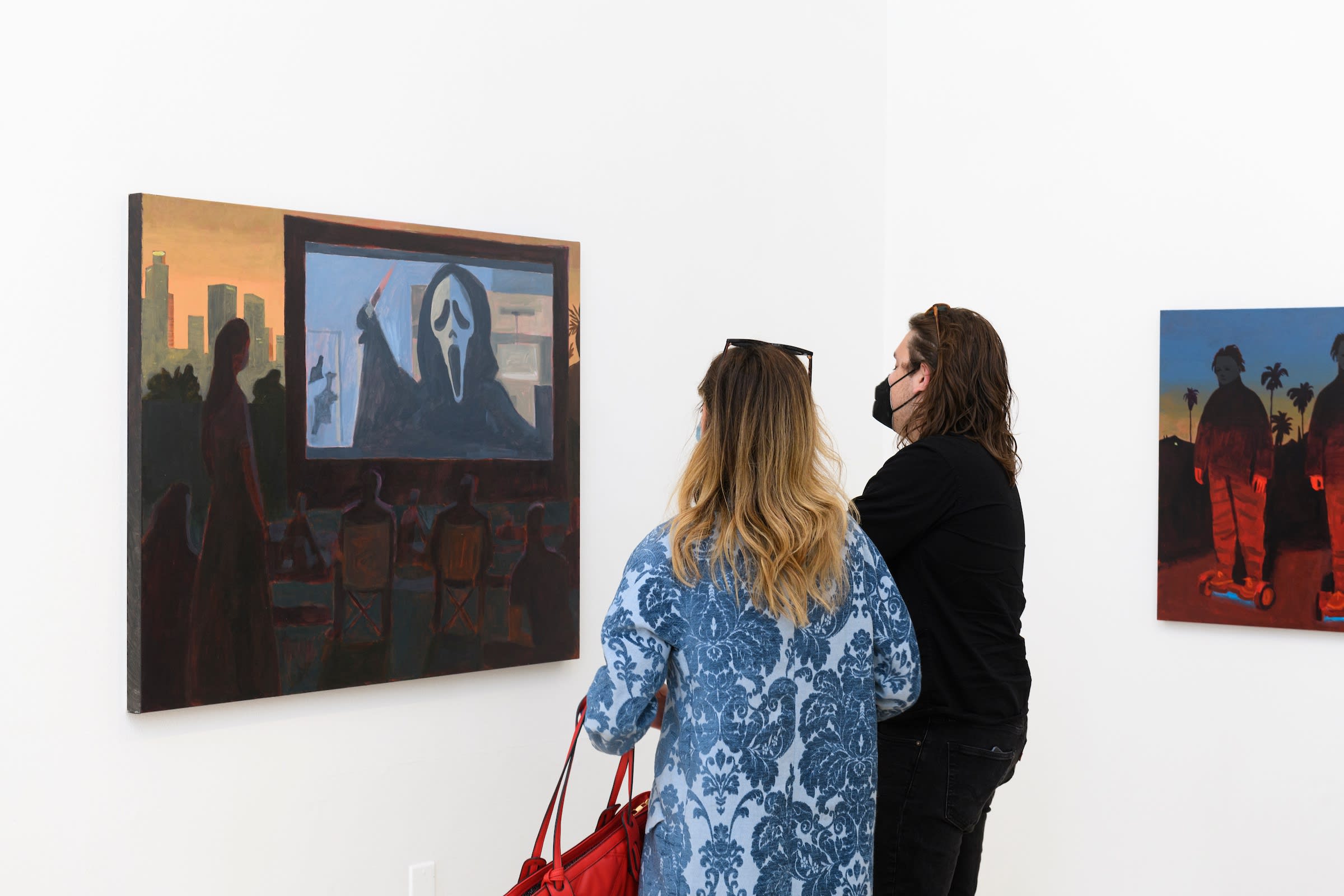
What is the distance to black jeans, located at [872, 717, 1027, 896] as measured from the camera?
2068 millimetres

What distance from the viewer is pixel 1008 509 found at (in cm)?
214

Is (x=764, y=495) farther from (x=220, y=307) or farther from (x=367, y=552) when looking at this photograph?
(x=220, y=307)

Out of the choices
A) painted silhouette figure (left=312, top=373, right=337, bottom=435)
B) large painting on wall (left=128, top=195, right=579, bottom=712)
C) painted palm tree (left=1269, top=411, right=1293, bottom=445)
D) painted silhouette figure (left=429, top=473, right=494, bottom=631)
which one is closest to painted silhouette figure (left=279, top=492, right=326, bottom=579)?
large painting on wall (left=128, top=195, right=579, bottom=712)

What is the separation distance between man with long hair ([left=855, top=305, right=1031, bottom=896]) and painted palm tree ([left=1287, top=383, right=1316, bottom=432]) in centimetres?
145

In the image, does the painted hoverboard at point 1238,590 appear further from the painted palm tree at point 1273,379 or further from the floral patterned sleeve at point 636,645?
the floral patterned sleeve at point 636,645

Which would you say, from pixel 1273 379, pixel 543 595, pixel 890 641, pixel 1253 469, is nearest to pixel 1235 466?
pixel 1253 469

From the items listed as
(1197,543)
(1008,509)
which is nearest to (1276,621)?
(1197,543)

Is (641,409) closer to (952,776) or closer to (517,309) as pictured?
(517,309)

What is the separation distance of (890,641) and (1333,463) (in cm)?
191

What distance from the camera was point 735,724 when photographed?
170cm

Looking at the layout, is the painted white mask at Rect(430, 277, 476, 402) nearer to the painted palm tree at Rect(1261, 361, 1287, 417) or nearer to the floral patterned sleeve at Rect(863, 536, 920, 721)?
the floral patterned sleeve at Rect(863, 536, 920, 721)

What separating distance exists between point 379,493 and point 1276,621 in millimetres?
2434

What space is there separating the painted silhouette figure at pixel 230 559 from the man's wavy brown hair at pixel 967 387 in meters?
1.39

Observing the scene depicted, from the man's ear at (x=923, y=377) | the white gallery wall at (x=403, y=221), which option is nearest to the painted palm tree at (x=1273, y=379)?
the white gallery wall at (x=403, y=221)
